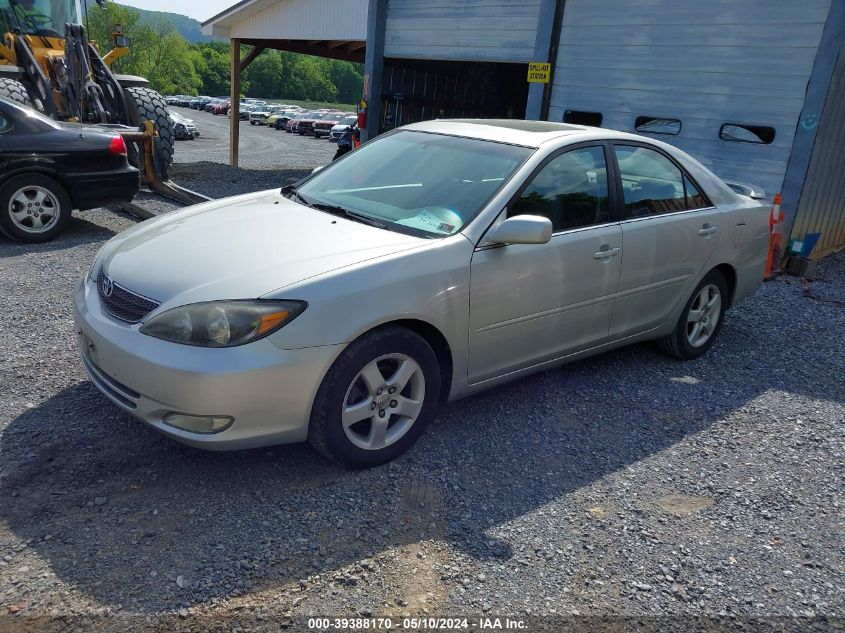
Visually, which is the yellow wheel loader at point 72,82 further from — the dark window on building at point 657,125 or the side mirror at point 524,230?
the side mirror at point 524,230

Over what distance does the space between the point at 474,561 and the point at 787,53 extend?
731cm

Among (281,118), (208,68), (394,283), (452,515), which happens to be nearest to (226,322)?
(394,283)

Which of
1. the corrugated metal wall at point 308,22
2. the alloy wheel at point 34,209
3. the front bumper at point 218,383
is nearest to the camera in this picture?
the front bumper at point 218,383

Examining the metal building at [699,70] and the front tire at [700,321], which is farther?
the metal building at [699,70]

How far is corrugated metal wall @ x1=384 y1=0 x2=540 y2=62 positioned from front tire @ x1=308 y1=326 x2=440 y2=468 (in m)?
8.13

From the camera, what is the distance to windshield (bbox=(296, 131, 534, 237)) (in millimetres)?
3592

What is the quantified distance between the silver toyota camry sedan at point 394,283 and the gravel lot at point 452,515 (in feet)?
1.05

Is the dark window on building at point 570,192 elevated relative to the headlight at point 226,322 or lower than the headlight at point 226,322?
elevated

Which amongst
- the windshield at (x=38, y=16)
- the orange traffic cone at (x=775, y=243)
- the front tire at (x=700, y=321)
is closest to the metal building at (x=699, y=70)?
the orange traffic cone at (x=775, y=243)

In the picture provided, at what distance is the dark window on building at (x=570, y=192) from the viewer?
3754mm

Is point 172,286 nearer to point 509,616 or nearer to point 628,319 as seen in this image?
point 509,616

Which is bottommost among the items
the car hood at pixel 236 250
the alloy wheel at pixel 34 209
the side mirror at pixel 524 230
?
the alloy wheel at pixel 34 209

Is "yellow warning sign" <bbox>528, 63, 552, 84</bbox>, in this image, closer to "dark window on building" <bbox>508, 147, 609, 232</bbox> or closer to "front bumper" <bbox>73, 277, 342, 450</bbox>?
"dark window on building" <bbox>508, 147, 609, 232</bbox>

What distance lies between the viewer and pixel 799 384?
192 inches
